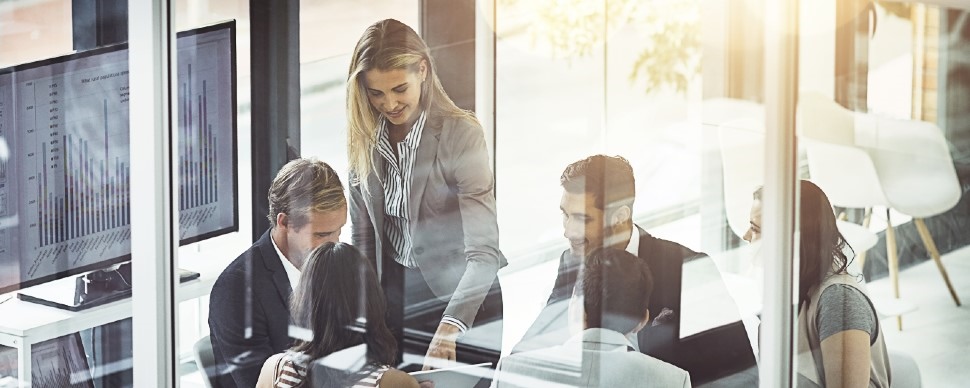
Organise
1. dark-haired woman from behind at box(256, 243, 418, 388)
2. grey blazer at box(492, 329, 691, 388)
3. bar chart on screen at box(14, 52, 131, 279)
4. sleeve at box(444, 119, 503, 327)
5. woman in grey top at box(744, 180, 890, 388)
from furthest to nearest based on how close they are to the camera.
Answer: bar chart on screen at box(14, 52, 131, 279) → dark-haired woman from behind at box(256, 243, 418, 388) → sleeve at box(444, 119, 503, 327) → grey blazer at box(492, 329, 691, 388) → woman in grey top at box(744, 180, 890, 388)

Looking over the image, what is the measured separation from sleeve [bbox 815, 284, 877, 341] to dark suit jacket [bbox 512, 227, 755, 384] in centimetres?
17

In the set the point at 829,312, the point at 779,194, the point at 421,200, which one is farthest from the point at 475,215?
the point at 829,312

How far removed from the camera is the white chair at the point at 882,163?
213 cm

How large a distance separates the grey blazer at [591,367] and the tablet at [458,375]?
0.05 m

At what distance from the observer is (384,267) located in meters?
2.79

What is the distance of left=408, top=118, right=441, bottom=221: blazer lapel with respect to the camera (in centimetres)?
269

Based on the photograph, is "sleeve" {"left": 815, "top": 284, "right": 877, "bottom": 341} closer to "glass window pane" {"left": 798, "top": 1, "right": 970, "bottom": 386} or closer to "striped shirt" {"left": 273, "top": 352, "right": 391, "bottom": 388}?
"glass window pane" {"left": 798, "top": 1, "right": 970, "bottom": 386}

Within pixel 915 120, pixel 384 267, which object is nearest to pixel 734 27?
pixel 915 120

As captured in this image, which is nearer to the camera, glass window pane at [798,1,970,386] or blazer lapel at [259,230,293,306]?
glass window pane at [798,1,970,386]

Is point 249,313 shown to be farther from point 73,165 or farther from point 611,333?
point 611,333

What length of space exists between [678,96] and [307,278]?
1148 millimetres

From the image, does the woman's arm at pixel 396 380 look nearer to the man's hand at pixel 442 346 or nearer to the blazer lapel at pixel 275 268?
the man's hand at pixel 442 346

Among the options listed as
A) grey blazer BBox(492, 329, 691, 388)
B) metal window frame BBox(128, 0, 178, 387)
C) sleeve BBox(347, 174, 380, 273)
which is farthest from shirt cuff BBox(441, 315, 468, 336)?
metal window frame BBox(128, 0, 178, 387)

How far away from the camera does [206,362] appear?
3035 mm
